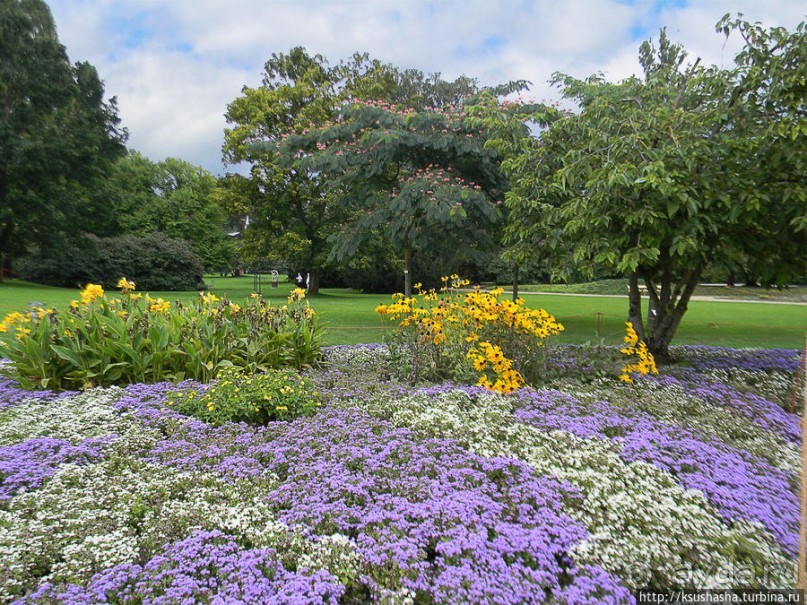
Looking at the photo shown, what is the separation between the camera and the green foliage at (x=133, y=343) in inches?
168

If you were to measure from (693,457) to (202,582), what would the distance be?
261cm

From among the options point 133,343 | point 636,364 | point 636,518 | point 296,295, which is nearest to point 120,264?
point 296,295

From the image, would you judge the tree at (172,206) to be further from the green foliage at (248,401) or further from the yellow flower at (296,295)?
the green foliage at (248,401)

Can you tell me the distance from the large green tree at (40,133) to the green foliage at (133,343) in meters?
21.3

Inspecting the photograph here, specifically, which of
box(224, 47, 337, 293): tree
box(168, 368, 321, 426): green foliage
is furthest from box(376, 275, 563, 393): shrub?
box(224, 47, 337, 293): tree

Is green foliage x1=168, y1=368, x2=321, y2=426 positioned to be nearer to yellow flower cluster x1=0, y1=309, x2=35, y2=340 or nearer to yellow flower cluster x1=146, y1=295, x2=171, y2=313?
yellow flower cluster x1=146, y1=295, x2=171, y2=313

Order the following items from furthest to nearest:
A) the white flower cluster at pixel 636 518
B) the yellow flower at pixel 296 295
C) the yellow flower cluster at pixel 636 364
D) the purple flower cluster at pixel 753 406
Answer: the yellow flower at pixel 296 295 → the yellow flower cluster at pixel 636 364 → the purple flower cluster at pixel 753 406 → the white flower cluster at pixel 636 518

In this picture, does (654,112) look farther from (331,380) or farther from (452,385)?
(331,380)

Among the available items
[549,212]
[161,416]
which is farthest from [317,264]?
[161,416]

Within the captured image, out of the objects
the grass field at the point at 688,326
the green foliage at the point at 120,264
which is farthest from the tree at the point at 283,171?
the grass field at the point at 688,326

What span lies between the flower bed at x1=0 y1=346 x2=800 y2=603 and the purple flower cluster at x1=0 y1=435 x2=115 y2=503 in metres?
0.01

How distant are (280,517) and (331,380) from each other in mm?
2348

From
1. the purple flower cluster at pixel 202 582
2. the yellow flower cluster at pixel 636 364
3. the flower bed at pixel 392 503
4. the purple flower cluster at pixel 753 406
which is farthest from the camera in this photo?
the yellow flower cluster at pixel 636 364

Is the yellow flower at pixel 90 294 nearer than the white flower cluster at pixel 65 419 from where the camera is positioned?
No
